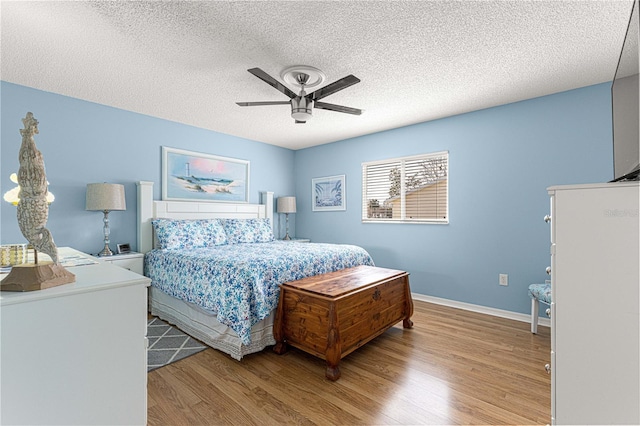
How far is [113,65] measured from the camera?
2.47 metres

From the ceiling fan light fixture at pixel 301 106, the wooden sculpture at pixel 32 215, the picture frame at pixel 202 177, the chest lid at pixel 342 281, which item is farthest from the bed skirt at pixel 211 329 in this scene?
the ceiling fan light fixture at pixel 301 106

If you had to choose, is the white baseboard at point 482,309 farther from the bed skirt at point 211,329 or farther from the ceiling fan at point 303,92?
the ceiling fan at point 303,92

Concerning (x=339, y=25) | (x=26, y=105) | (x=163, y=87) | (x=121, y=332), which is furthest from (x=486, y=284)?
(x=26, y=105)

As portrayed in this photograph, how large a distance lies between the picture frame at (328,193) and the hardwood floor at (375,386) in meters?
2.54

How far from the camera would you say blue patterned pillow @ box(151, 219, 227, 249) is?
3.45m

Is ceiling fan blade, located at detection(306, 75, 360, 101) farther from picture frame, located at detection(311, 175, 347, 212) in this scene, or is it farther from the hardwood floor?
picture frame, located at detection(311, 175, 347, 212)

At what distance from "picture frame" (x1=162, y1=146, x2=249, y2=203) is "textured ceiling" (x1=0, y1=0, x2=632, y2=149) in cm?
84

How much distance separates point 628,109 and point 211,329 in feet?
10.00

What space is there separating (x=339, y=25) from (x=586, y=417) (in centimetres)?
236

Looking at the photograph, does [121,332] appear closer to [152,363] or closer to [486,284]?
[152,363]

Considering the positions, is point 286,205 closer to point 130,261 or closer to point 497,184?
point 130,261

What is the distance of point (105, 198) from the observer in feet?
10.3

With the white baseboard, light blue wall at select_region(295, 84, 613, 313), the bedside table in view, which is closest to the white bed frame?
the bedside table

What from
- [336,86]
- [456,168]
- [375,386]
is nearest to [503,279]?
[456,168]
